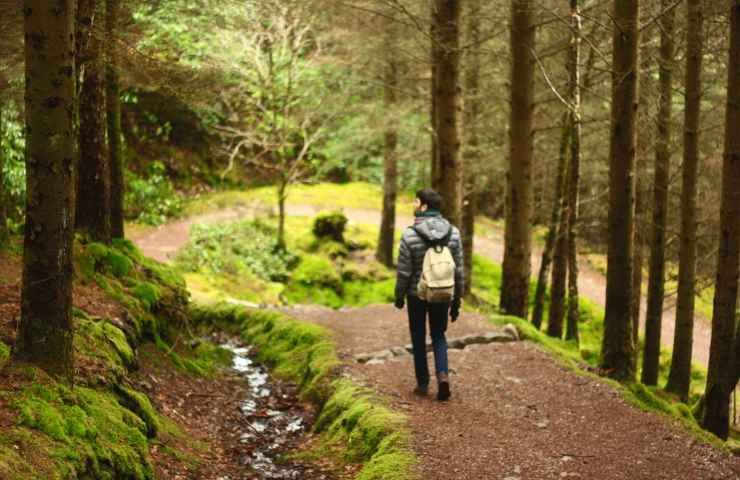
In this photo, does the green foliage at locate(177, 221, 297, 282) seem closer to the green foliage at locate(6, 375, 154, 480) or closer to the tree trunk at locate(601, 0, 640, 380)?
the tree trunk at locate(601, 0, 640, 380)

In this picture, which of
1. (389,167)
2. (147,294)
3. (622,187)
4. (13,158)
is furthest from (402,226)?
(622,187)

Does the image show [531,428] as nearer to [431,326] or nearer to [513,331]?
[431,326]

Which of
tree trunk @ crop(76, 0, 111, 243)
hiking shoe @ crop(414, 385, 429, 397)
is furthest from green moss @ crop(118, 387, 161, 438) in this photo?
tree trunk @ crop(76, 0, 111, 243)

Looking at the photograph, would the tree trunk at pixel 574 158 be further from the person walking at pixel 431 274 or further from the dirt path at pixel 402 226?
the dirt path at pixel 402 226

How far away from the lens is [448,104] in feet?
39.3

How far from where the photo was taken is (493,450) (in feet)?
20.8

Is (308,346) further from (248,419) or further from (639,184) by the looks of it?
(639,184)

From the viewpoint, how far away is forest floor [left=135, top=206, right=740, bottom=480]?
6000mm

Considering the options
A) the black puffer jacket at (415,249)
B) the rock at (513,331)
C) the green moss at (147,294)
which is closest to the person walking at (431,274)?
the black puffer jacket at (415,249)

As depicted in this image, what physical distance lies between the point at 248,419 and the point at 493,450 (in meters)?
3.23

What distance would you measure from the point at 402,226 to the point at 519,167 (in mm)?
15289

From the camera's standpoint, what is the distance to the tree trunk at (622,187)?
834 centimetres

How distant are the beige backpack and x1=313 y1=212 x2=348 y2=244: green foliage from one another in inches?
606

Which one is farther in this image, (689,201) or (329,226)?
(329,226)
